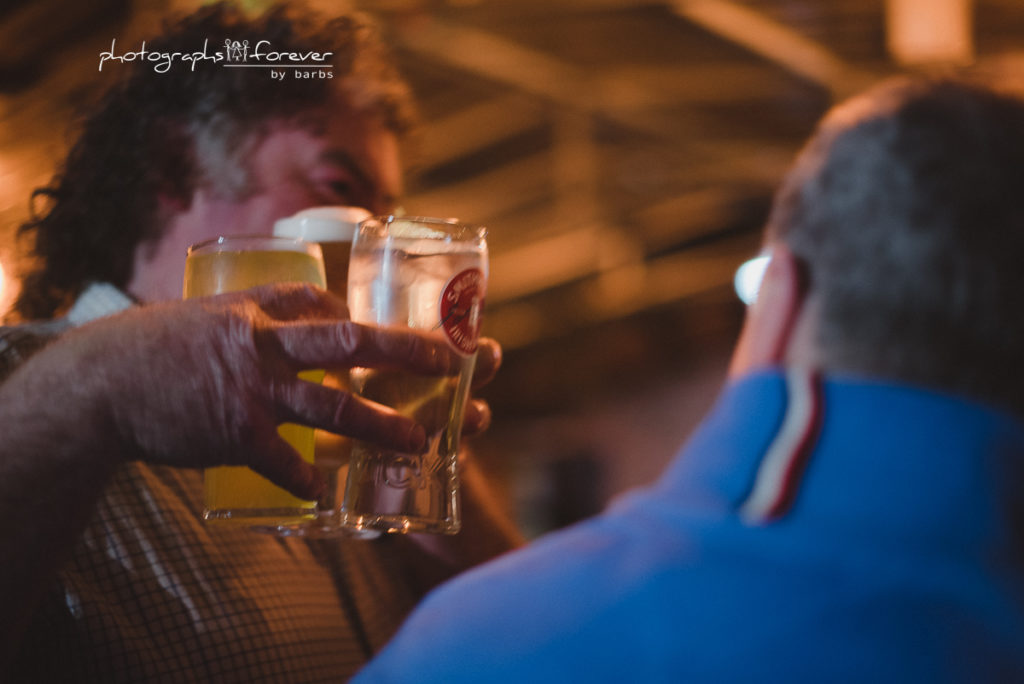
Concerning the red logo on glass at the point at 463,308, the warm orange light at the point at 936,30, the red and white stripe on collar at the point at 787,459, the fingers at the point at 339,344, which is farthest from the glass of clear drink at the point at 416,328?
the warm orange light at the point at 936,30

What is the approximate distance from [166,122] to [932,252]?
4.05 feet

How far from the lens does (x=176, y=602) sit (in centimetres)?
112

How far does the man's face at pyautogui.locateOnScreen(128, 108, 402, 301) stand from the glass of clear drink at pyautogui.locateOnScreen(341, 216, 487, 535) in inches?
14.4

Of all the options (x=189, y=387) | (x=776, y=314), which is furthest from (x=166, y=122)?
(x=776, y=314)

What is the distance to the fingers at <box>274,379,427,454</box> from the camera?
30.0 inches

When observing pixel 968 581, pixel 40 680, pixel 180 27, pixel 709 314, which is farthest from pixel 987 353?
pixel 709 314

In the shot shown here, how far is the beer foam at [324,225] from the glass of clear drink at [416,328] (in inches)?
3.4

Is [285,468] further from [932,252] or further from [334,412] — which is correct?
[932,252]

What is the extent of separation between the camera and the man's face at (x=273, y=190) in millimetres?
1336

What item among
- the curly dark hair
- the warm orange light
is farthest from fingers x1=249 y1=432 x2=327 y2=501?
the warm orange light

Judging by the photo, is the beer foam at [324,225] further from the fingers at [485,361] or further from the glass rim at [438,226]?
the fingers at [485,361]

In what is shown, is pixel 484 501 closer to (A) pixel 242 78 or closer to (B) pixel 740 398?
(A) pixel 242 78

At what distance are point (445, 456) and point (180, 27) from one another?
1.03 metres

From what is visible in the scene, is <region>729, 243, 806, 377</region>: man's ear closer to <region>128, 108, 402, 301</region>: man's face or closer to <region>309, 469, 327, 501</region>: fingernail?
<region>309, 469, 327, 501</region>: fingernail
